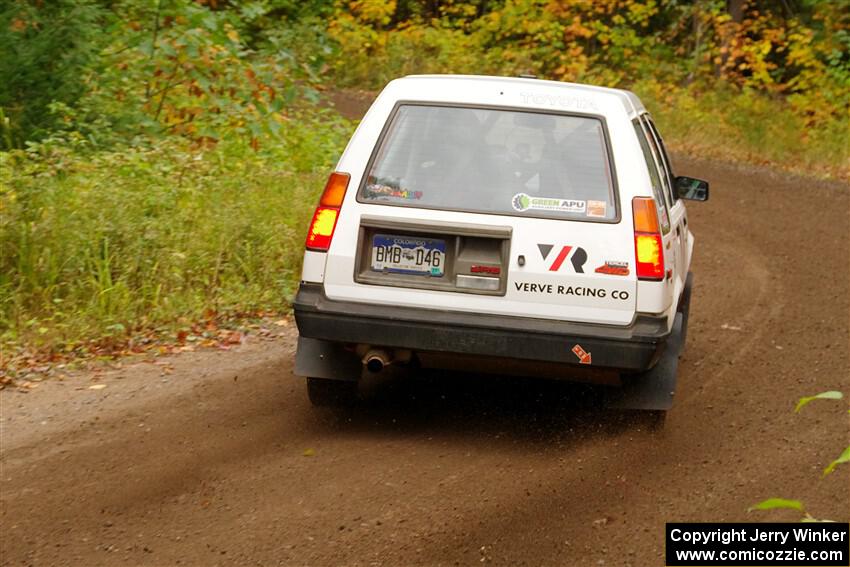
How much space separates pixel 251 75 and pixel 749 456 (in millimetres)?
9125

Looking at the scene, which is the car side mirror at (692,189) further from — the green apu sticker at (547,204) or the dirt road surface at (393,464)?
the green apu sticker at (547,204)

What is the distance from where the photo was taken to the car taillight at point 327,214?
242 inches

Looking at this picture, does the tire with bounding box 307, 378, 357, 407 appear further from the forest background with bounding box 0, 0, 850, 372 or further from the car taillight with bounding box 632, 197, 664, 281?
the forest background with bounding box 0, 0, 850, 372

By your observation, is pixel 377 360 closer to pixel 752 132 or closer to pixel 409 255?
pixel 409 255

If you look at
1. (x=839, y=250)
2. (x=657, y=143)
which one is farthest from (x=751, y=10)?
(x=657, y=143)

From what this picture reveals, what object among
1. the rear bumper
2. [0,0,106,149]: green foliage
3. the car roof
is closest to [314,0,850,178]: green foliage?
[0,0,106,149]: green foliage

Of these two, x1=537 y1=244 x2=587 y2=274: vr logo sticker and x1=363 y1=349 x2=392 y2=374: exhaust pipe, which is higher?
x1=537 y1=244 x2=587 y2=274: vr logo sticker

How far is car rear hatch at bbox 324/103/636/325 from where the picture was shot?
5.98m

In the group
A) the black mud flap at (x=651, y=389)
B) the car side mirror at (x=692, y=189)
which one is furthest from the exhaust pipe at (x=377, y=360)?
the car side mirror at (x=692, y=189)

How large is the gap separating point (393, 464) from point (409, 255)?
1033 millimetres

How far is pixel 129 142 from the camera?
12.5 m

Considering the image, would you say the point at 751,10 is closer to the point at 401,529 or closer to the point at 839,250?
the point at 839,250

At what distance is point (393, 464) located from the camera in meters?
5.99

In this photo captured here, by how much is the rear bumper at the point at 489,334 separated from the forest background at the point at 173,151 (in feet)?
8.75
